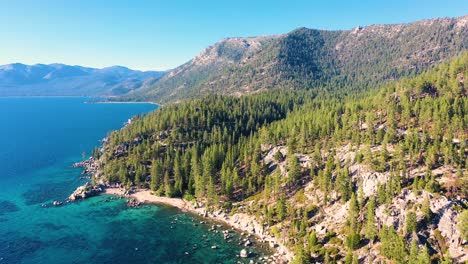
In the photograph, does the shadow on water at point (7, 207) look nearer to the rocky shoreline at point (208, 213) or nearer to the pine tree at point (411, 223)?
the rocky shoreline at point (208, 213)

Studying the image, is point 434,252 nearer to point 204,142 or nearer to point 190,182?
point 190,182

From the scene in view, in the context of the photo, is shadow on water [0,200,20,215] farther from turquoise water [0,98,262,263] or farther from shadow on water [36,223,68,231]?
shadow on water [36,223,68,231]

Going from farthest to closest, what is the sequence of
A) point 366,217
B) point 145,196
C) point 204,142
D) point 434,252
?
point 204,142, point 145,196, point 366,217, point 434,252

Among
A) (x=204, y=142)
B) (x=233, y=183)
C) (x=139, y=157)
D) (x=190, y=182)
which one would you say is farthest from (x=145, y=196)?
(x=204, y=142)

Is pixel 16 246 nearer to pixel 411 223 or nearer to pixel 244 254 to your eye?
pixel 244 254

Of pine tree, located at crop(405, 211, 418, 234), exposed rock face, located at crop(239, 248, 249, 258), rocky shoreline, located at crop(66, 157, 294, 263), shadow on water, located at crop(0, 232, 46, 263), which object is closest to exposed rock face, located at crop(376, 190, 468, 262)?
pine tree, located at crop(405, 211, 418, 234)

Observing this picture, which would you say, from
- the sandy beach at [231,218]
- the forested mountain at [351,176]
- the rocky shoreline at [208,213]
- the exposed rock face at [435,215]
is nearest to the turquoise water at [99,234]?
the rocky shoreline at [208,213]
